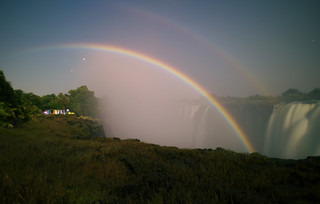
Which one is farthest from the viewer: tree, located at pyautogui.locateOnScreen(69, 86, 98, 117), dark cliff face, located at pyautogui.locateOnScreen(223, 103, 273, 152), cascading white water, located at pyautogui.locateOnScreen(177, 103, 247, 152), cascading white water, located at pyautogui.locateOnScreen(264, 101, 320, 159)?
cascading white water, located at pyautogui.locateOnScreen(177, 103, 247, 152)

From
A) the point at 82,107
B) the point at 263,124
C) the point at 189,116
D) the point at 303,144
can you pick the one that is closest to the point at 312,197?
the point at 303,144

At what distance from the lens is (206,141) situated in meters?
75.2

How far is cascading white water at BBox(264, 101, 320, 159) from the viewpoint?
33.6 meters

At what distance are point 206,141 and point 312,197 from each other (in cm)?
7657

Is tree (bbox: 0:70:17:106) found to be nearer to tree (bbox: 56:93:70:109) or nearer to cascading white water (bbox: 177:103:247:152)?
tree (bbox: 56:93:70:109)

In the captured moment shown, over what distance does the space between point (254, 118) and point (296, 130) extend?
33.2 m

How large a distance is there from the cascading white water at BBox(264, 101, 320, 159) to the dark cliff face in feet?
55.5

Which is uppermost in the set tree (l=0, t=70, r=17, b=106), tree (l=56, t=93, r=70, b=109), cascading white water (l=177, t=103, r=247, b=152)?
tree (l=56, t=93, r=70, b=109)

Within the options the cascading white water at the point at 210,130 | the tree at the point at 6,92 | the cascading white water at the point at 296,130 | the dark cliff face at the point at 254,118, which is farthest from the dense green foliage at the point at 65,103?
the dark cliff face at the point at 254,118

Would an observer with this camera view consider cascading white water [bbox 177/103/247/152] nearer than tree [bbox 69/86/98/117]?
No

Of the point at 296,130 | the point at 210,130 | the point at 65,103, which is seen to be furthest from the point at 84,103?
the point at 296,130

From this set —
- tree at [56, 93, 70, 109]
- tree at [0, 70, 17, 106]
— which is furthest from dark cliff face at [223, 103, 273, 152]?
tree at [56, 93, 70, 109]

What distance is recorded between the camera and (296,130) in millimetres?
37469

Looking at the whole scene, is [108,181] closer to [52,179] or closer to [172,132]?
[52,179]
